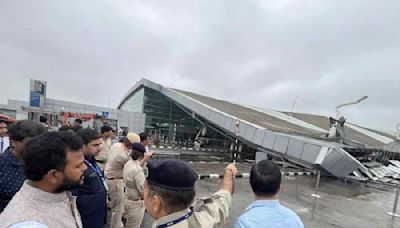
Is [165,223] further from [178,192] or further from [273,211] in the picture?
[273,211]

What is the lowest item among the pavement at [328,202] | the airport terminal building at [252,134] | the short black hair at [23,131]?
the pavement at [328,202]

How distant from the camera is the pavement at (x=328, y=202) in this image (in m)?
6.45

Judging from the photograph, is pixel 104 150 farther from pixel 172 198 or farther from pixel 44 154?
pixel 172 198

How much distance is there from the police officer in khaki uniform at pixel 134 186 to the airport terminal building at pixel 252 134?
1014 cm

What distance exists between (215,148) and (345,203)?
17587 millimetres

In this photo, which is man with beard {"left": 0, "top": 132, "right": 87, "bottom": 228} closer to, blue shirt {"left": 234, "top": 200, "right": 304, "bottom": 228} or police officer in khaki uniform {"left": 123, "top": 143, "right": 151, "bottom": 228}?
blue shirt {"left": 234, "top": 200, "right": 304, "bottom": 228}

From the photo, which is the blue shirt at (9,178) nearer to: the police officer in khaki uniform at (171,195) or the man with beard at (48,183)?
the man with beard at (48,183)

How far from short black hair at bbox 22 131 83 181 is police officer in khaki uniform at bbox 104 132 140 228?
8.99 ft

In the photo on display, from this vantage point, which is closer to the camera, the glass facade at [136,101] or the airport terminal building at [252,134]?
the airport terminal building at [252,134]

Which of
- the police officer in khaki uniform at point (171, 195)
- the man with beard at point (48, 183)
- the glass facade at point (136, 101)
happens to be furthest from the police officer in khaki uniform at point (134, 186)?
the glass facade at point (136, 101)

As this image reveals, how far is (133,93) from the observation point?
35.4 m

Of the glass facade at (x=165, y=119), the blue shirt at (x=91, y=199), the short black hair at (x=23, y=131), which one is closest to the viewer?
the short black hair at (x=23, y=131)

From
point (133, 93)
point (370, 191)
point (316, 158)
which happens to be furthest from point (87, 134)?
point (133, 93)

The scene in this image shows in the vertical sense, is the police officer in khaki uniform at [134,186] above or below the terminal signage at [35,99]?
below
